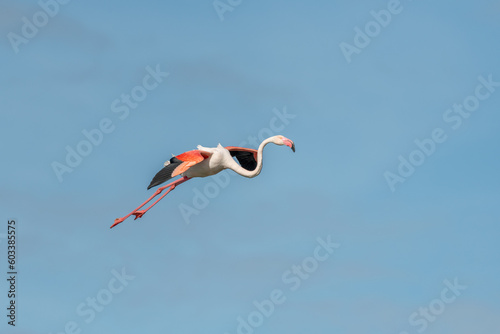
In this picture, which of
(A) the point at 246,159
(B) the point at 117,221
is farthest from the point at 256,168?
(B) the point at 117,221

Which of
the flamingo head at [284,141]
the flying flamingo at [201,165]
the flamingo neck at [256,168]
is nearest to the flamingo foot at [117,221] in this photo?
the flying flamingo at [201,165]

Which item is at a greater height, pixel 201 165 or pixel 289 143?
pixel 201 165

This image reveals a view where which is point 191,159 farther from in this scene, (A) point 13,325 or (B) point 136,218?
(A) point 13,325

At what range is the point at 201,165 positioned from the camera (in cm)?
3147

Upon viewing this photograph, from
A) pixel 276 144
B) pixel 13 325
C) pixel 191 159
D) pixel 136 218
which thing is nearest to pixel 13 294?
pixel 13 325

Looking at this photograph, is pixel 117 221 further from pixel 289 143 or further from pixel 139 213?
pixel 289 143

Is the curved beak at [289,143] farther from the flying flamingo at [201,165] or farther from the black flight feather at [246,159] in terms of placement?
the black flight feather at [246,159]

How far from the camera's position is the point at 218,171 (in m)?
31.6

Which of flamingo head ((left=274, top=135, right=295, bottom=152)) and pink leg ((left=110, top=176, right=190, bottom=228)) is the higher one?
pink leg ((left=110, top=176, right=190, bottom=228))

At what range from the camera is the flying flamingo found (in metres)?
30.6

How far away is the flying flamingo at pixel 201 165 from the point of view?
30.6 meters

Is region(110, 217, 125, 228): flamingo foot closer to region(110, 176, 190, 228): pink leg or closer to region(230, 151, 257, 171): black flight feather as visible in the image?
region(110, 176, 190, 228): pink leg

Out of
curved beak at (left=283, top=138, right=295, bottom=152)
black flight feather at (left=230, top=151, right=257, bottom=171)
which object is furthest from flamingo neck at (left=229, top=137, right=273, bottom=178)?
black flight feather at (left=230, top=151, right=257, bottom=171)

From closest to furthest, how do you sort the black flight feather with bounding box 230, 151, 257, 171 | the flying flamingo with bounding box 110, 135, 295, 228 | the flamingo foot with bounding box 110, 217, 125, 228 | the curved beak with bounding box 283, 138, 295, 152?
1. the curved beak with bounding box 283, 138, 295, 152
2. the flying flamingo with bounding box 110, 135, 295, 228
3. the flamingo foot with bounding box 110, 217, 125, 228
4. the black flight feather with bounding box 230, 151, 257, 171
